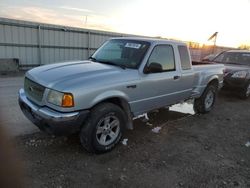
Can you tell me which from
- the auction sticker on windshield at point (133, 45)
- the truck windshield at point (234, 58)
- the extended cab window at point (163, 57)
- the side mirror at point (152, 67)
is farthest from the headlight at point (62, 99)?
the truck windshield at point (234, 58)

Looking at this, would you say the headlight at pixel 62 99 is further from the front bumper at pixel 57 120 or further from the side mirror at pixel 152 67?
the side mirror at pixel 152 67

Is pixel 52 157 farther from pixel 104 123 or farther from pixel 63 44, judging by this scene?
pixel 63 44

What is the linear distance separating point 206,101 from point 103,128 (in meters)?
4.04

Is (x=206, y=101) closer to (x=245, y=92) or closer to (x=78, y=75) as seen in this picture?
(x=245, y=92)

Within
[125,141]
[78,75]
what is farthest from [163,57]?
[78,75]

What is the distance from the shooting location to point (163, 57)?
510 cm

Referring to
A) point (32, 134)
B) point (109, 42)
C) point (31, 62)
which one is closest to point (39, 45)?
point (31, 62)

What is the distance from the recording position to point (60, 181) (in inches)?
125

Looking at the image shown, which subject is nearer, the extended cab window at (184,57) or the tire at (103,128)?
the tire at (103,128)

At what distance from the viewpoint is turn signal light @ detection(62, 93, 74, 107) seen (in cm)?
346

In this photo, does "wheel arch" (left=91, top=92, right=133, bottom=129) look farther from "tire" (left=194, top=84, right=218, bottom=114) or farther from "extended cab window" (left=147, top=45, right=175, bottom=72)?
"tire" (left=194, top=84, right=218, bottom=114)

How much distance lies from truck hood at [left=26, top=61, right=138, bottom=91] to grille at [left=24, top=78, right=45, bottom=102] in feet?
0.24

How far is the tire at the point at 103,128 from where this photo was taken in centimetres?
373

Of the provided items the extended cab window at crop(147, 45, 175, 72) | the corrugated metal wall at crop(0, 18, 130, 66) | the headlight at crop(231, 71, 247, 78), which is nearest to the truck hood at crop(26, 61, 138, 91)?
the extended cab window at crop(147, 45, 175, 72)
